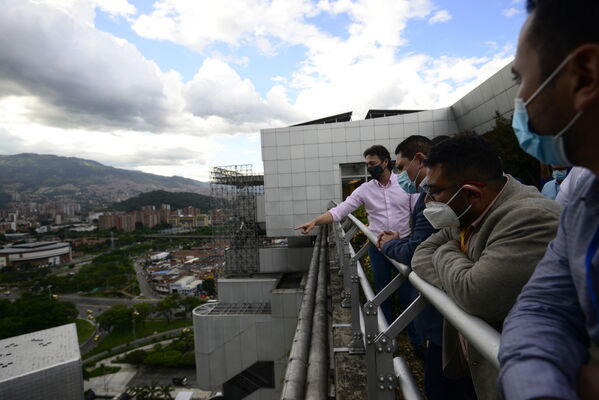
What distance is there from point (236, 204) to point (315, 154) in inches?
233

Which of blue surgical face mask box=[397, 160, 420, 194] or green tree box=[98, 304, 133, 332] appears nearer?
blue surgical face mask box=[397, 160, 420, 194]

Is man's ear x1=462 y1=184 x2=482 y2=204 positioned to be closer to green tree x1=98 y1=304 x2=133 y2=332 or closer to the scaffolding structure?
the scaffolding structure

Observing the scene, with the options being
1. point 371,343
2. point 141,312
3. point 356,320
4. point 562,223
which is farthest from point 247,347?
point 141,312

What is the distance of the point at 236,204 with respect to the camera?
17062mm

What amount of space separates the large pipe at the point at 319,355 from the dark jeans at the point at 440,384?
1.93ft

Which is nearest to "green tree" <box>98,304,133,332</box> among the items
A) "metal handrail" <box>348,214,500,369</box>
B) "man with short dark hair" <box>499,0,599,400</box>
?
"metal handrail" <box>348,214,500,369</box>

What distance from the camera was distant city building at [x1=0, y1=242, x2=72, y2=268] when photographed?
66625mm

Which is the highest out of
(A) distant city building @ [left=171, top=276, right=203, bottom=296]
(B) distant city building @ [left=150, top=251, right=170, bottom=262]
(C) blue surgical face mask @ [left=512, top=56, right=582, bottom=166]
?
(C) blue surgical face mask @ [left=512, top=56, right=582, bottom=166]

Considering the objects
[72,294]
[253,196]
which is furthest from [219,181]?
[72,294]

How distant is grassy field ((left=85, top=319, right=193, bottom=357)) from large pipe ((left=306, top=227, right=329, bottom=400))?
40.5 metres

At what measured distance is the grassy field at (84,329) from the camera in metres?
38.4

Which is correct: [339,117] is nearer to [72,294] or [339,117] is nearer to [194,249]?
[72,294]

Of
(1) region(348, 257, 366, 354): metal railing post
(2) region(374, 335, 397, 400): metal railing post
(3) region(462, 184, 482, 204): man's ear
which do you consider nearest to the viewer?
(2) region(374, 335, 397, 400): metal railing post

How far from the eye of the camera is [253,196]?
55.0 feet
